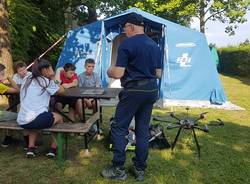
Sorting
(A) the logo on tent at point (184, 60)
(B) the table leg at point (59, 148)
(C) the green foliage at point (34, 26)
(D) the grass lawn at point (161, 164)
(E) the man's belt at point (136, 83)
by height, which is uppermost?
(C) the green foliage at point (34, 26)

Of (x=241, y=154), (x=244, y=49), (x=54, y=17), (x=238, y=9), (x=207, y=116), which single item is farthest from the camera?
(x=238, y=9)

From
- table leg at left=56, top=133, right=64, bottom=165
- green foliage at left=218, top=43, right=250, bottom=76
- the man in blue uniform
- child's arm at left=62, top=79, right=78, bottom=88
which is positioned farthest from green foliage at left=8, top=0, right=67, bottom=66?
green foliage at left=218, top=43, right=250, bottom=76

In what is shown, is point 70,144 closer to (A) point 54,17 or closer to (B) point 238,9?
(A) point 54,17

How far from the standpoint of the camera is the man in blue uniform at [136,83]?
14.0 feet

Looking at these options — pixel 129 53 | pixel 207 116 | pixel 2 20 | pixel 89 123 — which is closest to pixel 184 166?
pixel 89 123

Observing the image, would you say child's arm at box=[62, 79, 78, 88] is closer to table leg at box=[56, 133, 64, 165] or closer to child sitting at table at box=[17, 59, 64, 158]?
child sitting at table at box=[17, 59, 64, 158]

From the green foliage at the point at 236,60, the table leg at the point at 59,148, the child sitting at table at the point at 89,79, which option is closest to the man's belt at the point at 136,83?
the table leg at the point at 59,148

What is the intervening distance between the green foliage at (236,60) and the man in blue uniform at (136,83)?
18814 mm

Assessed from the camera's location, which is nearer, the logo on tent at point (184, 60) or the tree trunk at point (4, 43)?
the tree trunk at point (4, 43)

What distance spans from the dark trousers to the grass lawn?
33 centimetres

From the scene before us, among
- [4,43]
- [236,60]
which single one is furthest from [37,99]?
[236,60]

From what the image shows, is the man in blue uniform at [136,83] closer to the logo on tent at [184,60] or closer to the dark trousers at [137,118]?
the dark trousers at [137,118]

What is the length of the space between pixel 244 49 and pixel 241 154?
60.6 ft

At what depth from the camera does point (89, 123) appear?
17.5 ft
